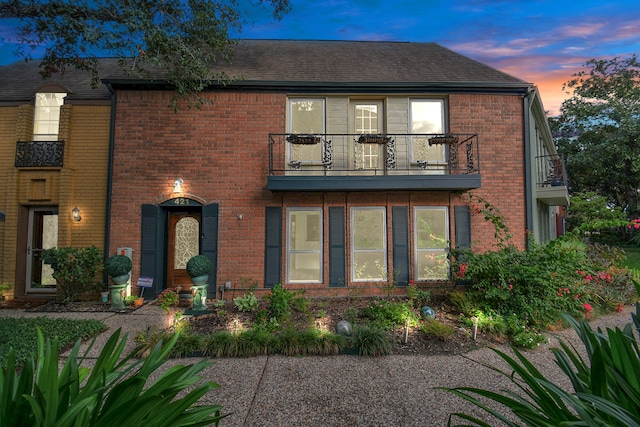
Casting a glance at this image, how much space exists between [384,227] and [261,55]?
6583 millimetres

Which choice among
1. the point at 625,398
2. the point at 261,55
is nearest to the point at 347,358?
the point at 625,398

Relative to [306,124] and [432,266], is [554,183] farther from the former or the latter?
[306,124]

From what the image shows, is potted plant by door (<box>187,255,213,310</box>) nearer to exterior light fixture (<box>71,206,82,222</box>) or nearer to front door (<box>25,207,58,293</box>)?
exterior light fixture (<box>71,206,82,222</box>)

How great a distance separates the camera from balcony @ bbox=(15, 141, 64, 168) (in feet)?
26.0

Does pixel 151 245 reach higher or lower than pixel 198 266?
higher

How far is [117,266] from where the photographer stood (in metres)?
6.89

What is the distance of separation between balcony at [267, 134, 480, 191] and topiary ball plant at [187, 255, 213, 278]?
2280mm

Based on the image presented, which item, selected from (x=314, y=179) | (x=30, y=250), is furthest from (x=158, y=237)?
(x=314, y=179)

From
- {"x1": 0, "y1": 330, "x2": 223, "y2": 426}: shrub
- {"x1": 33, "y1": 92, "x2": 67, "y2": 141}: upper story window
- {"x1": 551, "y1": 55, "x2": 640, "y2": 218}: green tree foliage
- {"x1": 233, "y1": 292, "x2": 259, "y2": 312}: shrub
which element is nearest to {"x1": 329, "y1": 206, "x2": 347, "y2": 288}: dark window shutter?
{"x1": 233, "y1": 292, "x2": 259, "y2": 312}: shrub

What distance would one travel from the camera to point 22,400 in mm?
1369

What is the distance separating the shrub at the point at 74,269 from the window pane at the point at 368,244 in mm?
6325

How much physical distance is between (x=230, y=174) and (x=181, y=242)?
2.31 metres

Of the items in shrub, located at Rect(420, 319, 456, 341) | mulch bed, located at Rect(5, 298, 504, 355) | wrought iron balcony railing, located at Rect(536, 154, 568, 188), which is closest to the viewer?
mulch bed, located at Rect(5, 298, 504, 355)

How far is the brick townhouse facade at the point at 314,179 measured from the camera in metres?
7.61
